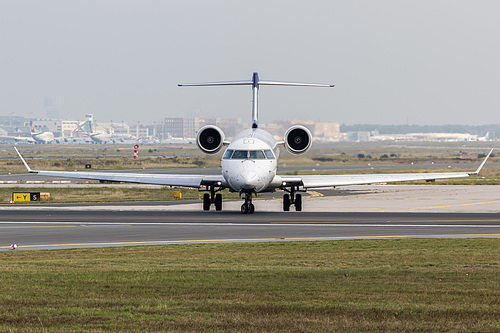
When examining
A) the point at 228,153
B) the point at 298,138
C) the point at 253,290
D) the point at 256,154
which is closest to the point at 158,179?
the point at 228,153

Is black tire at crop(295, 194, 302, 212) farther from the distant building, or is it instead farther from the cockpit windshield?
the distant building

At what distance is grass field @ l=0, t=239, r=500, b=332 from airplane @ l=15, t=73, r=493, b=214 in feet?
41.3

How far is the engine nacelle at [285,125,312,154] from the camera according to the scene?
3906cm

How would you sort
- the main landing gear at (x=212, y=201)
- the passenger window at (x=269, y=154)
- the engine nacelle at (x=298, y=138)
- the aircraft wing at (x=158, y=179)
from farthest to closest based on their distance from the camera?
1. the engine nacelle at (x=298, y=138)
2. the main landing gear at (x=212, y=201)
3. the aircraft wing at (x=158, y=179)
4. the passenger window at (x=269, y=154)

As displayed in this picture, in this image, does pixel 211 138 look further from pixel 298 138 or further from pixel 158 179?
pixel 298 138

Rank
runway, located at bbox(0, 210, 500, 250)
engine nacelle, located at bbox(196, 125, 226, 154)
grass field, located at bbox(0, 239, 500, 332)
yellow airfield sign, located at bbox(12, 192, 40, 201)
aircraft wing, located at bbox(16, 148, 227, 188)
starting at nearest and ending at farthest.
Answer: grass field, located at bbox(0, 239, 500, 332) < runway, located at bbox(0, 210, 500, 250) < aircraft wing, located at bbox(16, 148, 227, 188) < engine nacelle, located at bbox(196, 125, 226, 154) < yellow airfield sign, located at bbox(12, 192, 40, 201)

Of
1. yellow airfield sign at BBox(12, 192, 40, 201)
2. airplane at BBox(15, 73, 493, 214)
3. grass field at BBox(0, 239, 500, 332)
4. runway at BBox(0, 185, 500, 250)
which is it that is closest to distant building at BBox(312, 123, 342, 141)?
runway at BBox(0, 185, 500, 250)

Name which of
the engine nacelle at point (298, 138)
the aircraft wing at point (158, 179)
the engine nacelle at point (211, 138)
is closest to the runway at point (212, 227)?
the aircraft wing at point (158, 179)

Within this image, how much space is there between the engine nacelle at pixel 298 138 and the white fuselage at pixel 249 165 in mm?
3136

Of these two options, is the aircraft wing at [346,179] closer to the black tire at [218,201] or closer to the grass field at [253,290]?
the black tire at [218,201]

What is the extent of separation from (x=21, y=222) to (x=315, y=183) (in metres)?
15.5

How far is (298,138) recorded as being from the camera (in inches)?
1548

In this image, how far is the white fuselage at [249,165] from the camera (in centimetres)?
3388

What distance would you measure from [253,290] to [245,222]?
1810cm
